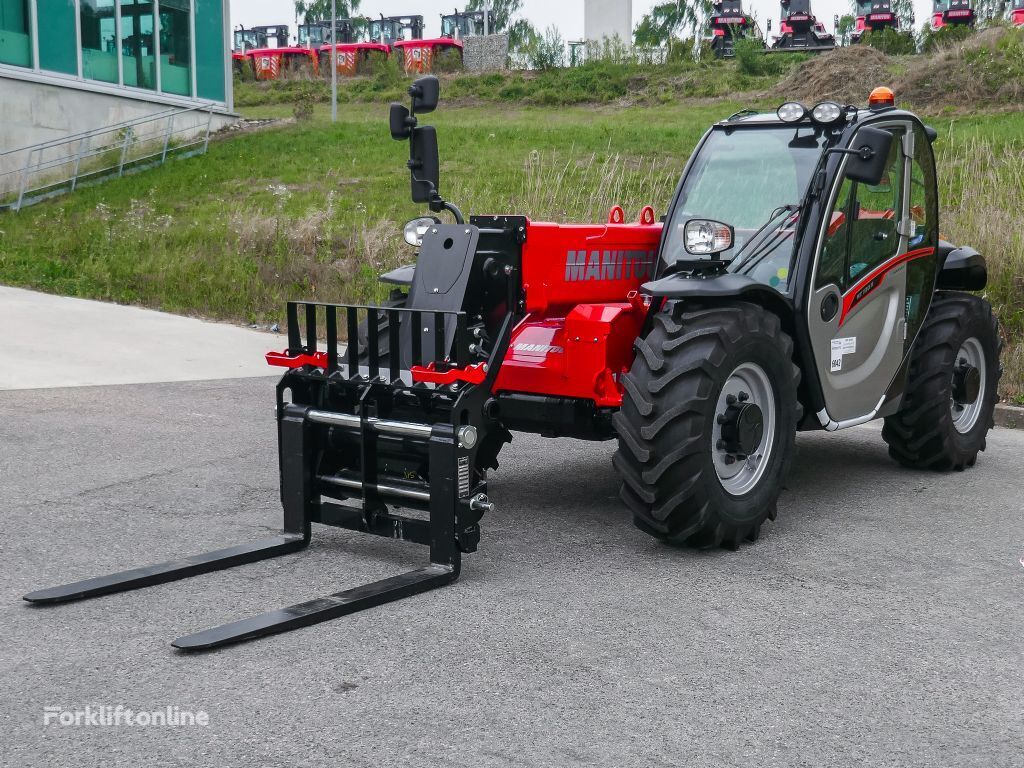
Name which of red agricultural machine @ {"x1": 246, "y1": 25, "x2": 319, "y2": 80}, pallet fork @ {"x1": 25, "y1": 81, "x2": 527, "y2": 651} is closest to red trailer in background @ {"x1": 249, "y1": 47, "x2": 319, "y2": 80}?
red agricultural machine @ {"x1": 246, "y1": 25, "x2": 319, "y2": 80}

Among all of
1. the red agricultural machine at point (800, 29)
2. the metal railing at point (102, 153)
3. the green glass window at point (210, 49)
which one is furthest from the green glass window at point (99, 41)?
the red agricultural machine at point (800, 29)

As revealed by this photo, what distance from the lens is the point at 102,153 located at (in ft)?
75.4

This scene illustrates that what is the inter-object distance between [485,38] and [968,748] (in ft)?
154

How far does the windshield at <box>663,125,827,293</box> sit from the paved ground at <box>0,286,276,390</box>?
538 centimetres

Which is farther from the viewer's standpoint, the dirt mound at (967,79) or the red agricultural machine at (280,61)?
the red agricultural machine at (280,61)

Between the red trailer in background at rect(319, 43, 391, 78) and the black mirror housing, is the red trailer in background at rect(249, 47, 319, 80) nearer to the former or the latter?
the red trailer in background at rect(319, 43, 391, 78)

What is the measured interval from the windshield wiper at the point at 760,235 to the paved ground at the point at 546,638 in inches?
54.7

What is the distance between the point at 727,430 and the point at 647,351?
587 mm

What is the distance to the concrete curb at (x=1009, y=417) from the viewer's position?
8.84 meters

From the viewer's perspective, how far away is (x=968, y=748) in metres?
3.39

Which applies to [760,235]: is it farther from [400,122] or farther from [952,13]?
[952,13]

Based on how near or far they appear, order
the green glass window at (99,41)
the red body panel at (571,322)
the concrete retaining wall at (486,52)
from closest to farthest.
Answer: the red body panel at (571,322) < the green glass window at (99,41) < the concrete retaining wall at (486,52)

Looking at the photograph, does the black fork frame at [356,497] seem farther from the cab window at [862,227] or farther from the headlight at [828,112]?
the headlight at [828,112]

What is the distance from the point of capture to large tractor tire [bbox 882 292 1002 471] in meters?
6.95
